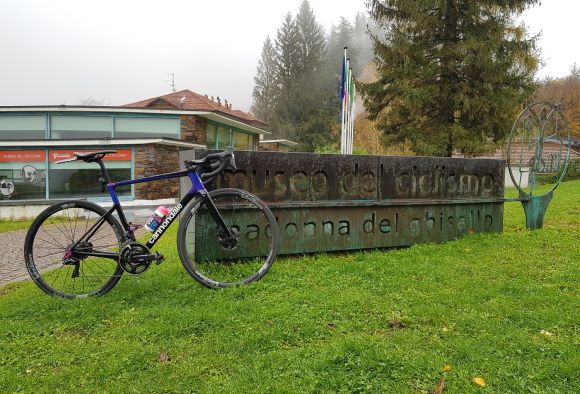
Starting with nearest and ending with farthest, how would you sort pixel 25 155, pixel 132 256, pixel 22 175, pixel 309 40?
pixel 132 256 < pixel 25 155 < pixel 22 175 < pixel 309 40

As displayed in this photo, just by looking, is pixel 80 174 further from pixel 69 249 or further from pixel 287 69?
pixel 287 69

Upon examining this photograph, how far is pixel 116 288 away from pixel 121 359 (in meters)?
1.38

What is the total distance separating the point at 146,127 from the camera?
18922mm

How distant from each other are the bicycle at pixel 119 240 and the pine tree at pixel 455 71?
14.9 m

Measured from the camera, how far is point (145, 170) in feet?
56.2

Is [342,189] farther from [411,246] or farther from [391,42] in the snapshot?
[391,42]

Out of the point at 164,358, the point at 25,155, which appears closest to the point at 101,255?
the point at 164,358

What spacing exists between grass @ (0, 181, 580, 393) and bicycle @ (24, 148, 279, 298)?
0.19 meters

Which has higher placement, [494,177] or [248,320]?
[494,177]

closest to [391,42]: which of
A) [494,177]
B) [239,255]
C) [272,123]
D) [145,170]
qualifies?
[145,170]

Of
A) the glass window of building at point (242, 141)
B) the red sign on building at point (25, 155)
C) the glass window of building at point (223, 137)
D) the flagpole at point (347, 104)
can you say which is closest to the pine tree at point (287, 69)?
the glass window of building at point (242, 141)

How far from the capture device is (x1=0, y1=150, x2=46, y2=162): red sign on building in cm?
1766

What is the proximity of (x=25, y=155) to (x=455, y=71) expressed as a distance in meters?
18.2

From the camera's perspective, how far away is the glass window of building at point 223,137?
22500mm
